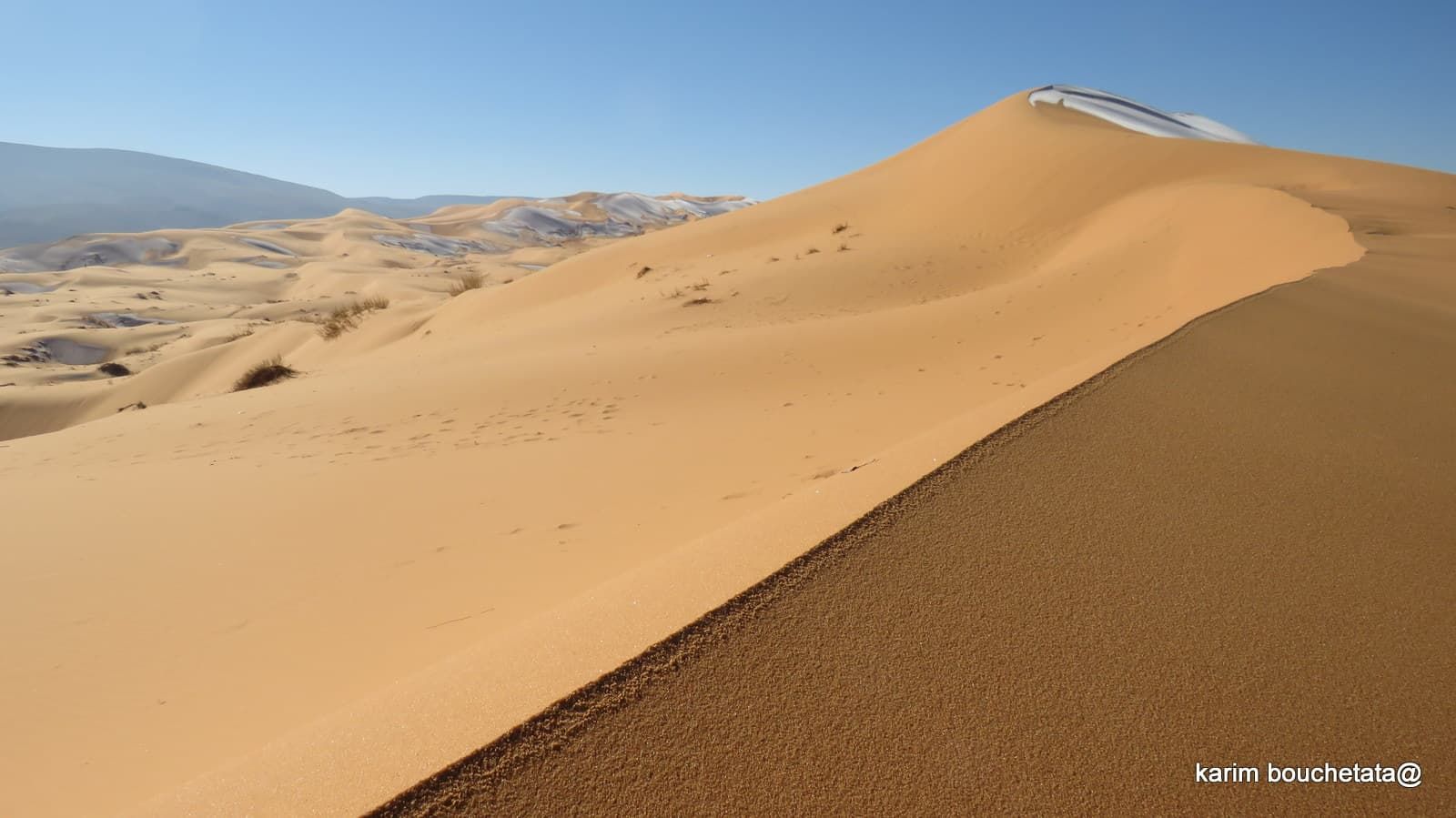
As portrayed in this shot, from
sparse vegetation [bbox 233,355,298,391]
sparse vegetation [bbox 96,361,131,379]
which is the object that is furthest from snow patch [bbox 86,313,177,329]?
sparse vegetation [bbox 233,355,298,391]

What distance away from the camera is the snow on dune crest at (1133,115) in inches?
768

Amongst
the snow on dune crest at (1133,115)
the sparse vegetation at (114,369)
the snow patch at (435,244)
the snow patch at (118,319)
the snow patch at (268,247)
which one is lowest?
the sparse vegetation at (114,369)

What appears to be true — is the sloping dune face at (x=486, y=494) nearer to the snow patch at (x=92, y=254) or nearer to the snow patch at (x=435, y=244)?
the snow patch at (x=92, y=254)

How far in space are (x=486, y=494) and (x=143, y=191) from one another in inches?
6553

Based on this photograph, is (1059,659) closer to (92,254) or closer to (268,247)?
(92,254)

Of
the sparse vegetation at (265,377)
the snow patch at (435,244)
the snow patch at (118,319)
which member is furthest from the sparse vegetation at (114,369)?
the snow patch at (435,244)

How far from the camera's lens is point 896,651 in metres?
1.54

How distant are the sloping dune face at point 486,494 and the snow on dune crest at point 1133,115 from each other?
8435 millimetres

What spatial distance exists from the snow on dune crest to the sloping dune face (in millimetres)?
8435

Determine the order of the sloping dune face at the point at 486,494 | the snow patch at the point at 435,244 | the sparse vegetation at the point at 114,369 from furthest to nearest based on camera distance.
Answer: the snow patch at the point at 435,244 < the sparse vegetation at the point at 114,369 < the sloping dune face at the point at 486,494

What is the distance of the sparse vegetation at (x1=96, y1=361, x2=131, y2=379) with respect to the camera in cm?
1752

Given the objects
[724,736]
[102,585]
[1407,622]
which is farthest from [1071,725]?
[102,585]

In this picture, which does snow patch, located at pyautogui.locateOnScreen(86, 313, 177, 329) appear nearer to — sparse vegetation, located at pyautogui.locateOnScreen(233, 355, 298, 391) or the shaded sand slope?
sparse vegetation, located at pyautogui.locateOnScreen(233, 355, 298, 391)

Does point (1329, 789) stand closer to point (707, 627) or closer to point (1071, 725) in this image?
point (1071, 725)
